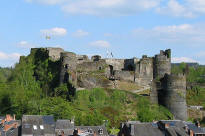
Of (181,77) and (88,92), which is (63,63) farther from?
(181,77)

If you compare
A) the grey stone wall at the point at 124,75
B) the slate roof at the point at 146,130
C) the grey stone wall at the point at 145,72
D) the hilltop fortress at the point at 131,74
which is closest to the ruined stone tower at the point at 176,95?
the hilltop fortress at the point at 131,74

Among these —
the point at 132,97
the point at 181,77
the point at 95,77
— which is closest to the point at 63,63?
the point at 95,77

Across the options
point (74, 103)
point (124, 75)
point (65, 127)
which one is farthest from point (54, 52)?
point (65, 127)

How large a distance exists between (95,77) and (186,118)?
52.1 ft

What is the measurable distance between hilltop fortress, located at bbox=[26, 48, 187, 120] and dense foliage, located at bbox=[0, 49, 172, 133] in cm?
175

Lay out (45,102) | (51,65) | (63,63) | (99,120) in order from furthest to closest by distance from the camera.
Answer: (51,65) → (63,63) → (45,102) → (99,120)

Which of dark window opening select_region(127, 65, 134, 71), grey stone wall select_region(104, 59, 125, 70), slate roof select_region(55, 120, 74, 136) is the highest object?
grey stone wall select_region(104, 59, 125, 70)

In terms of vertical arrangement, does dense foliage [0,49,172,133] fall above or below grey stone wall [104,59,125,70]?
below

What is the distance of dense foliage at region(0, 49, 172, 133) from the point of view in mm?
64500

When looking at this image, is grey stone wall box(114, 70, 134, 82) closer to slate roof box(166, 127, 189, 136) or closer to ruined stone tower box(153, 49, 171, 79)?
ruined stone tower box(153, 49, 171, 79)

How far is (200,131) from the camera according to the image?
52.4 meters

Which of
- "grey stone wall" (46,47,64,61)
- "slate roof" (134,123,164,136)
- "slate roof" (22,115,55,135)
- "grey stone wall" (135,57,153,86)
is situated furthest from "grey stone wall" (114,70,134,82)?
"slate roof" (134,123,164,136)

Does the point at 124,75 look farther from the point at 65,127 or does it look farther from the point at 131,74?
the point at 65,127

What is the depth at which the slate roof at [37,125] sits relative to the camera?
5358 cm
